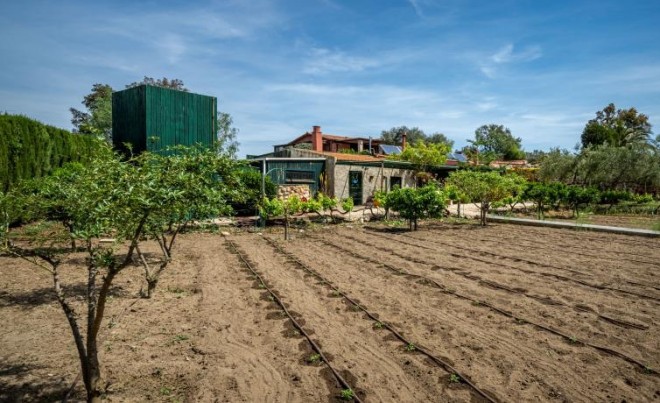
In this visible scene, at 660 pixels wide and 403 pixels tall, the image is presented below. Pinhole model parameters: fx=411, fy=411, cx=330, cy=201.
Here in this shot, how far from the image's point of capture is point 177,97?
49.2 ft

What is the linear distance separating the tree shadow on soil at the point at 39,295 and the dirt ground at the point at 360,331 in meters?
0.04

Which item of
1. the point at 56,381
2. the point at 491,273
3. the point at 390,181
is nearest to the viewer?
the point at 56,381

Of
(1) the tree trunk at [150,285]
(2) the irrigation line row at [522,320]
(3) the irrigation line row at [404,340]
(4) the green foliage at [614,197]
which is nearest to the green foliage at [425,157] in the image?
(4) the green foliage at [614,197]

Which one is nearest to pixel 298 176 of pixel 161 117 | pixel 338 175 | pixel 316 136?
pixel 338 175

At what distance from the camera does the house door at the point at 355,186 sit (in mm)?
21953

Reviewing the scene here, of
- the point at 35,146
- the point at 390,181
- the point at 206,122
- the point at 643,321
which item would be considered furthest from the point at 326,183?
the point at 643,321

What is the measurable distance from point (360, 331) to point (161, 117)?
12.1 metres

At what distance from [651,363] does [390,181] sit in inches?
787

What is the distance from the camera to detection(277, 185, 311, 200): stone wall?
18.4m

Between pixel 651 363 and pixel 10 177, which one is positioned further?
pixel 10 177

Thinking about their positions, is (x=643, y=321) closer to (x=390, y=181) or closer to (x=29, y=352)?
(x=29, y=352)

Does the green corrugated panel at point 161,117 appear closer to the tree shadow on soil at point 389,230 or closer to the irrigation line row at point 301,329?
the tree shadow on soil at point 389,230

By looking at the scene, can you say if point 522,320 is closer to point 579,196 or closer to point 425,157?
point 579,196

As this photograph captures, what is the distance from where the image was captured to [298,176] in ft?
66.6
